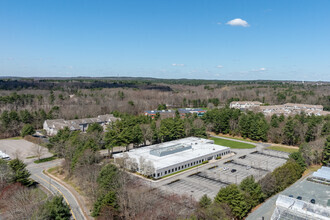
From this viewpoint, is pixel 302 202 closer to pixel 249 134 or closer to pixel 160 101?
pixel 249 134

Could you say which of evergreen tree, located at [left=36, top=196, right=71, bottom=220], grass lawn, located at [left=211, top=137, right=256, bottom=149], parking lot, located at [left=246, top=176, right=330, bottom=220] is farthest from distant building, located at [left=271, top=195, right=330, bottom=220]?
grass lawn, located at [left=211, top=137, right=256, bottom=149]

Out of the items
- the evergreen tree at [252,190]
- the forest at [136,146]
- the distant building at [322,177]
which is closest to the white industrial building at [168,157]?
the forest at [136,146]

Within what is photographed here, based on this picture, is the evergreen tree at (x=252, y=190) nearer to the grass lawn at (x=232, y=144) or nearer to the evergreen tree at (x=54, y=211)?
the evergreen tree at (x=54, y=211)

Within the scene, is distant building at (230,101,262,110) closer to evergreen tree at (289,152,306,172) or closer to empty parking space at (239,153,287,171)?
empty parking space at (239,153,287,171)

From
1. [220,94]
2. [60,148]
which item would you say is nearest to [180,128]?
[60,148]

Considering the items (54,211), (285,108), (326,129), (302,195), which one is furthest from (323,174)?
(285,108)

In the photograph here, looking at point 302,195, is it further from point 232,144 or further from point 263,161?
point 232,144
